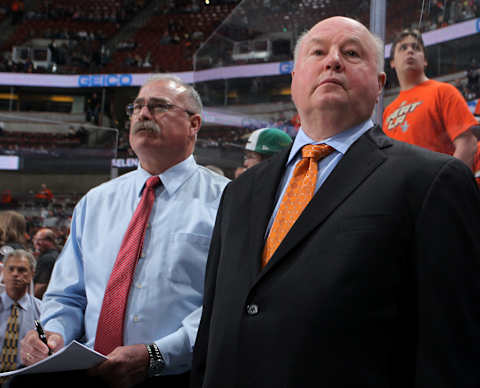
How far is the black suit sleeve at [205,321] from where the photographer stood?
1.17 metres

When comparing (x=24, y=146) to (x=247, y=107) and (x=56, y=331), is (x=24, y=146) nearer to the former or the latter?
(x=247, y=107)

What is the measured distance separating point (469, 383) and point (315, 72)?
69 cm

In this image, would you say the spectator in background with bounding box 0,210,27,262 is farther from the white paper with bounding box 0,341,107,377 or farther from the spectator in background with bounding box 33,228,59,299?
the white paper with bounding box 0,341,107,377

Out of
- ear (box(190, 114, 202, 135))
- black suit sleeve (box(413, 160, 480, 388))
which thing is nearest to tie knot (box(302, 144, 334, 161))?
black suit sleeve (box(413, 160, 480, 388))

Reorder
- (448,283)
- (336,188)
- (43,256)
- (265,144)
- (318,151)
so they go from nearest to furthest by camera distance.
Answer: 1. (448,283)
2. (336,188)
3. (318,151)
4. (265,144)
5. (43,256)

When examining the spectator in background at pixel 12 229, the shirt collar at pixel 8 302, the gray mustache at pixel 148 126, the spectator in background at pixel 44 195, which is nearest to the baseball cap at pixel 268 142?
the gray mustache at pixel 148 126

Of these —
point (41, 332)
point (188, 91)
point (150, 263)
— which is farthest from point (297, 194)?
point (188, 91)

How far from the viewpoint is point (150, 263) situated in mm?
1509

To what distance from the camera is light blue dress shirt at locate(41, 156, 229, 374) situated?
1453 millimetres

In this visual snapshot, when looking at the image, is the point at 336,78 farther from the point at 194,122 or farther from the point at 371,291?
the point at 194,122

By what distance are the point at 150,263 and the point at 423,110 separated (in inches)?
41.8

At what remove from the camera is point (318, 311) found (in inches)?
36.1

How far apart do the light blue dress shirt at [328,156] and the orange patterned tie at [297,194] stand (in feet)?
0.04

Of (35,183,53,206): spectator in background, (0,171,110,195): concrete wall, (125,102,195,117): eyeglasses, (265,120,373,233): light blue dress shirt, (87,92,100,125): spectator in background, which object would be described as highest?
(87,92,100,125): spectator in background
